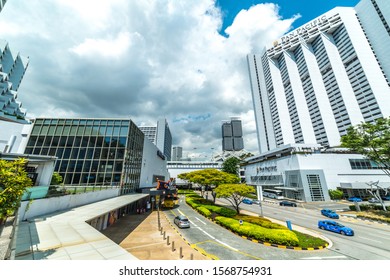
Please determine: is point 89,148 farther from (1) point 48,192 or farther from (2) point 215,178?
(2) point 215,178

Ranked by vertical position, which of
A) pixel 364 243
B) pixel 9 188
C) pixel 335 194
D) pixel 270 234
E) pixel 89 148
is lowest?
pixel 364 243

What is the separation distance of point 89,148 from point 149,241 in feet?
67.3

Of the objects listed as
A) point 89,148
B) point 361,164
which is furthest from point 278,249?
point 361,164

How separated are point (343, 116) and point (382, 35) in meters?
37.7

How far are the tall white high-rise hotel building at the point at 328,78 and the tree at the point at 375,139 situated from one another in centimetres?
5842

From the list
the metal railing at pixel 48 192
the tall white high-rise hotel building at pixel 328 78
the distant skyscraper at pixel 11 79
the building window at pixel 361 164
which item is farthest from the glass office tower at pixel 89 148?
the tall white high-rise hotel building at pixel 328 78

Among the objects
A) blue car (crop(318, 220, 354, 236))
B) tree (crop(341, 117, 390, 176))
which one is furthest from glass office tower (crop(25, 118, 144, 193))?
tree (crop(341, 117, 390, 176))

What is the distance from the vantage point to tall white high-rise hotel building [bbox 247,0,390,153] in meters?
65.8

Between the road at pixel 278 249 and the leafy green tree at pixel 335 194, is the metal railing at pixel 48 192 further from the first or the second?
the leafy green tree at pixel 335 194

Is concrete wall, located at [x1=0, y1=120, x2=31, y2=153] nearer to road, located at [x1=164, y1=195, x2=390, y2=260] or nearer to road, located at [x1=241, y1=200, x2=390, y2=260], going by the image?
road, located at [x1=164, y1=195, x2=390, y2=260]

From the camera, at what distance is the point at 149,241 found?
44.2 ft

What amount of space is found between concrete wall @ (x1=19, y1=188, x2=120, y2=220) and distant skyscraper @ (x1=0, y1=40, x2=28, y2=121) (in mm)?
19492
